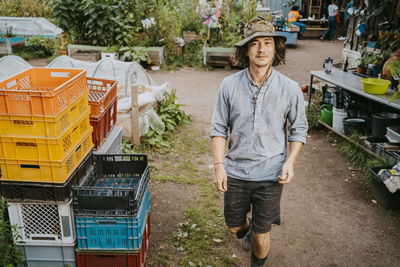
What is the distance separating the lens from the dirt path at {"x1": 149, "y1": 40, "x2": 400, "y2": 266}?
408cm

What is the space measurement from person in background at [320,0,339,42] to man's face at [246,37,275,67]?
58.4ft

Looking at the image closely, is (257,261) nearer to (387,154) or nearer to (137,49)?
(387,154)

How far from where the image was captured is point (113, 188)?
3219 millimetres

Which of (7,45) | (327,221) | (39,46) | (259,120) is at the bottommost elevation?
(327,221)

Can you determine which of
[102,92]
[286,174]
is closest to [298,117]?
[286,174]

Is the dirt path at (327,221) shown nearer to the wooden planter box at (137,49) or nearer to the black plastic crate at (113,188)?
the black plastic crate at (113,188)

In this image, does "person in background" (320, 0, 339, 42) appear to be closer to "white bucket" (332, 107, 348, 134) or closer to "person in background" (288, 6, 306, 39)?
"person in background" (288, 6, 306, 39)

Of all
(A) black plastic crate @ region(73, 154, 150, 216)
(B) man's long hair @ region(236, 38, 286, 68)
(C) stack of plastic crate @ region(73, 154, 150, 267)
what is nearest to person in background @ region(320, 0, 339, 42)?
(B) man's long hair @ region(236, 38, 286, 68)

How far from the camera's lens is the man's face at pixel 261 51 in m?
3.01

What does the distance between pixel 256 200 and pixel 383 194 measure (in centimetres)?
259

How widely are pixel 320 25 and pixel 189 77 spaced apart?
1230 cm

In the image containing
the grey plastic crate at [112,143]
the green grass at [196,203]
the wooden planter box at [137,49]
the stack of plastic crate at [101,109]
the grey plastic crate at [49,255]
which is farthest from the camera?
the wooden planter box at [137,49]

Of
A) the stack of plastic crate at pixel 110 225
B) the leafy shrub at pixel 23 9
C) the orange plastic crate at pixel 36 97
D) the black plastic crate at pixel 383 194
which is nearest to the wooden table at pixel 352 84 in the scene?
the black plastic crate at pixel 383 194

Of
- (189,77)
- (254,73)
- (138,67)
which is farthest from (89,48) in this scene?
(254,73)
